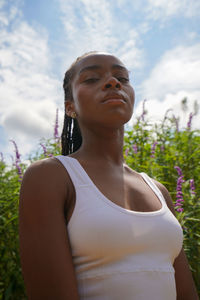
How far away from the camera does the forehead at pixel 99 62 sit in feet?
4.62

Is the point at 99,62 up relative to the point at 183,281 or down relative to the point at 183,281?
up

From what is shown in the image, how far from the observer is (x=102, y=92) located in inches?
51.9

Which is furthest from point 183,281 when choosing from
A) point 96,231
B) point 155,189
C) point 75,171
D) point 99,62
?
point 99,62

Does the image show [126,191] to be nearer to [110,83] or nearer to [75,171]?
[75,171]

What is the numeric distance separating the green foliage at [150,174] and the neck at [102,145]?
1.15 meters

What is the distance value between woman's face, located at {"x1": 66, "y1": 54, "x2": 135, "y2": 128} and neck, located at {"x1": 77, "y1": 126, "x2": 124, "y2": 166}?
6cm

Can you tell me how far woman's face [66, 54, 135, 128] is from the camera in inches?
51.6

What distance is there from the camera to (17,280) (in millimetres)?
2789

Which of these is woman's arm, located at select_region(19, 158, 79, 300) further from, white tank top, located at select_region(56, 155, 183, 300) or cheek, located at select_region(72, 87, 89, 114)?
cheek, located at select_region(72, 87, 89, 114)

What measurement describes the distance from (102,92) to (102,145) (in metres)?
0.26

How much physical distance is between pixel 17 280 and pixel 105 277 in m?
2.07

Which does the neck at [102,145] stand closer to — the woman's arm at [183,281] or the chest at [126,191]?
the chest at [126,191]

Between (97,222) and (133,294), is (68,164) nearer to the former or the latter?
(97,222)

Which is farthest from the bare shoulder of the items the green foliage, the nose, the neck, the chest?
the green foliage
